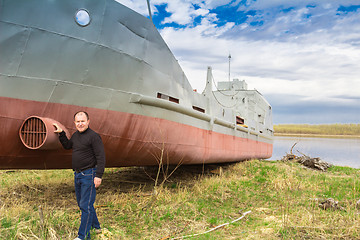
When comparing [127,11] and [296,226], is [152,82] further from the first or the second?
[296,226]

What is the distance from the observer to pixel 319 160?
38.4ft

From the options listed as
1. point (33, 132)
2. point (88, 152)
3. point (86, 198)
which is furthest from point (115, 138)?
point (86, 198)

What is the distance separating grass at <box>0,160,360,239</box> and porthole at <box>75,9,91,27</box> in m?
2.61

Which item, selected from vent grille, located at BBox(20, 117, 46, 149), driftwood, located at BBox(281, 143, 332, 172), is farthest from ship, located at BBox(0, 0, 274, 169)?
driftwood, located at BBox(281, 143, 332, 172)

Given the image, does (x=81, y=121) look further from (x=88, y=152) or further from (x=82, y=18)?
(x=82, y=18)

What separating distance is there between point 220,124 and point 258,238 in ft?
14.7

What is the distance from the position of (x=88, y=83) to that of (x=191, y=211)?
2520mm

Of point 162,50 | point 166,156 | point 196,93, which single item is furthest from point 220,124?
point 162,50

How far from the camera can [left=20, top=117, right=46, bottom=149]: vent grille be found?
→ 370 centimetres

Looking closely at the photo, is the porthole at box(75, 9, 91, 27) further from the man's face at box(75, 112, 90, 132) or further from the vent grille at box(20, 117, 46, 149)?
the man's face at box(75, 112, 90, 132)

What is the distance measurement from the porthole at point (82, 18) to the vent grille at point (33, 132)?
1.50 metres

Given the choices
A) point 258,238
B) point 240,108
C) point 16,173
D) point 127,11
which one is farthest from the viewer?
point 240,108

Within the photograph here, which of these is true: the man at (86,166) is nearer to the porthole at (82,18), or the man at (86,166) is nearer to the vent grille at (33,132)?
the vent grille at (33,132)

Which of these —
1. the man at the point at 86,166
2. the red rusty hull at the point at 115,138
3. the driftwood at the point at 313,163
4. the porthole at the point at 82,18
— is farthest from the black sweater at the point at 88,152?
the driftwood at the point at 313,163
